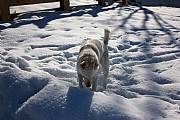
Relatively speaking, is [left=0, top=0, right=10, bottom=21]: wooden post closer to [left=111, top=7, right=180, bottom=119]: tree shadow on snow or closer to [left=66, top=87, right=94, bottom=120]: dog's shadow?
[left=111, top=7, right=180, bottom=119]: tree shadow on snow

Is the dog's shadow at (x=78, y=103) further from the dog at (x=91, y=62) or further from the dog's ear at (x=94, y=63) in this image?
the dog's ear at (x=94, y=63)

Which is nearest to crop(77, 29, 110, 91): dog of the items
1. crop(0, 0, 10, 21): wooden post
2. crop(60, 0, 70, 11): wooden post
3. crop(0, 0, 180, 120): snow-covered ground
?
crop(0, 0, 180, 120): snow-covered ground

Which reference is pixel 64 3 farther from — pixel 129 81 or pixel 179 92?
pixel 179 92

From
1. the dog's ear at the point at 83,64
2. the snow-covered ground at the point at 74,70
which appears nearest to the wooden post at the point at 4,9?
the snow-covered ground at the point at 74,70

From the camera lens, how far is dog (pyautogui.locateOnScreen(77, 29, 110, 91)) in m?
3.47

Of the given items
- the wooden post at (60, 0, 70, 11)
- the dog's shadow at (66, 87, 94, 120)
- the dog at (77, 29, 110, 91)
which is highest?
the wooden post at (60, 0, 70, 11)

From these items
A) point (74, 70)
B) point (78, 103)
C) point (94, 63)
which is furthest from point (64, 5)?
point (78, 103)

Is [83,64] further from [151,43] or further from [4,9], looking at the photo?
[4,9]

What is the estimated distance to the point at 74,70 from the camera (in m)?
4.44

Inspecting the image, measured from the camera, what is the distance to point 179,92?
12.5 ft

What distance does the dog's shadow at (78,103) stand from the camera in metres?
3.03

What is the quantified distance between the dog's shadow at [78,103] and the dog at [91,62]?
0.25m

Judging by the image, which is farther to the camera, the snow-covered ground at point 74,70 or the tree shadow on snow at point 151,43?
the tree shadow on snow at point 151,43

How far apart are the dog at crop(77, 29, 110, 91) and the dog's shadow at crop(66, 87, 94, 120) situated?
0.25 m
